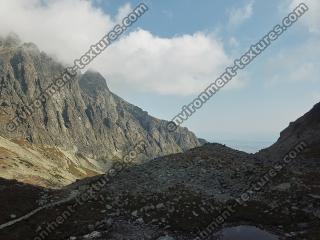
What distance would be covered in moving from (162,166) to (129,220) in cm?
1278

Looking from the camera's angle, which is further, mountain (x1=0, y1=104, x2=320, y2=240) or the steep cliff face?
the steep cliff face

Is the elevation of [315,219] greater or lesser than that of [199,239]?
lesser

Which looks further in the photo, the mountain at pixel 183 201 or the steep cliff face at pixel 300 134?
the steep cliff face at pixel 300 134

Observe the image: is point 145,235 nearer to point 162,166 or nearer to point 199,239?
point 199,239

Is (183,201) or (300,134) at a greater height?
(183,201)

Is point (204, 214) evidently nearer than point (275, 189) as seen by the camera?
Yes

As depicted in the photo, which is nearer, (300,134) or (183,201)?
(183,201)

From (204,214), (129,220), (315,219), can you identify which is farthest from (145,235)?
(315,219)

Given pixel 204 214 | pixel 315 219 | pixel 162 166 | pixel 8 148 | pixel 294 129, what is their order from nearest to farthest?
pixel 315 219
pixel 204 214
pixel 162 166
pixel 294 129
pixel 8 148

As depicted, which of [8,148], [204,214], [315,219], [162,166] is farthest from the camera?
[8,148]

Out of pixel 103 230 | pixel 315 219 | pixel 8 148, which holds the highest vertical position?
pixel 8 148

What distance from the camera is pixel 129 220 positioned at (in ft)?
119

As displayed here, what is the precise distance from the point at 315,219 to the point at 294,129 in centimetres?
7301

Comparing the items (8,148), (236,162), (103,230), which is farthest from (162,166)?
(8,148)
